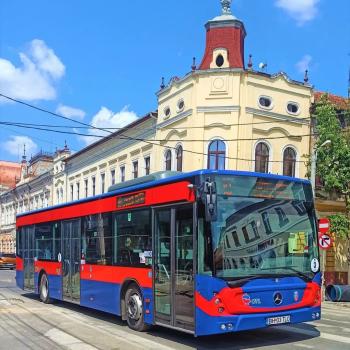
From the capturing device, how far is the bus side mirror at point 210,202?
849 centimetres

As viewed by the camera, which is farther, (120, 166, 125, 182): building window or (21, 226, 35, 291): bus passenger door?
(120, 166, 125, 182): building window

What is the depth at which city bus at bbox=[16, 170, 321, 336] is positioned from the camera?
28.3ft

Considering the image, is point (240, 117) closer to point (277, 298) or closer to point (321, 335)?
point (321, 335)

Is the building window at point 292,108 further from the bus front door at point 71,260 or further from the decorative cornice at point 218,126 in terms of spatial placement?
the bus front door at point 71,260

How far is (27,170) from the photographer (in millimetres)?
70000

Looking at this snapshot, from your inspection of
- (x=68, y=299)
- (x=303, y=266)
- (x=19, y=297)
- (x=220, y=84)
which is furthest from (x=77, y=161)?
(x=303, y=266)

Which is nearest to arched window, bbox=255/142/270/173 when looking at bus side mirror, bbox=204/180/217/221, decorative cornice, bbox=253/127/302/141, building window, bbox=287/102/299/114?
decorative cornice, bbox=253/127/302/141

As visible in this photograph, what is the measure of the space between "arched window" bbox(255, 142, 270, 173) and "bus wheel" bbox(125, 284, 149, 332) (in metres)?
17.5

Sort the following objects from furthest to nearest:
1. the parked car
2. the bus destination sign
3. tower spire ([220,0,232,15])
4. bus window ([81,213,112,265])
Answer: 1. the parked car
2. tower spire ([220,0,232,15])
3. bus window ([81,213,112,265])
4. the bus destination sign

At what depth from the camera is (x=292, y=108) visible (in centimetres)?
2905

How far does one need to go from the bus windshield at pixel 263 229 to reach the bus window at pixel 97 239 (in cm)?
400

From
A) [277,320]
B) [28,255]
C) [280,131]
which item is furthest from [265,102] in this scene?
[277,320]

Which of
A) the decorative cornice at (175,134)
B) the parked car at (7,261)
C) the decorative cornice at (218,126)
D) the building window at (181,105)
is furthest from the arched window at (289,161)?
the parked car at (7,261)

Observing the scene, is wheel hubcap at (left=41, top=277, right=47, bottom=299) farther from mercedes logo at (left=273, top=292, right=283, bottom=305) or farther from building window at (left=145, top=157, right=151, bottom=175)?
building window at (left=145, top=157, right=151, bottom=175)
